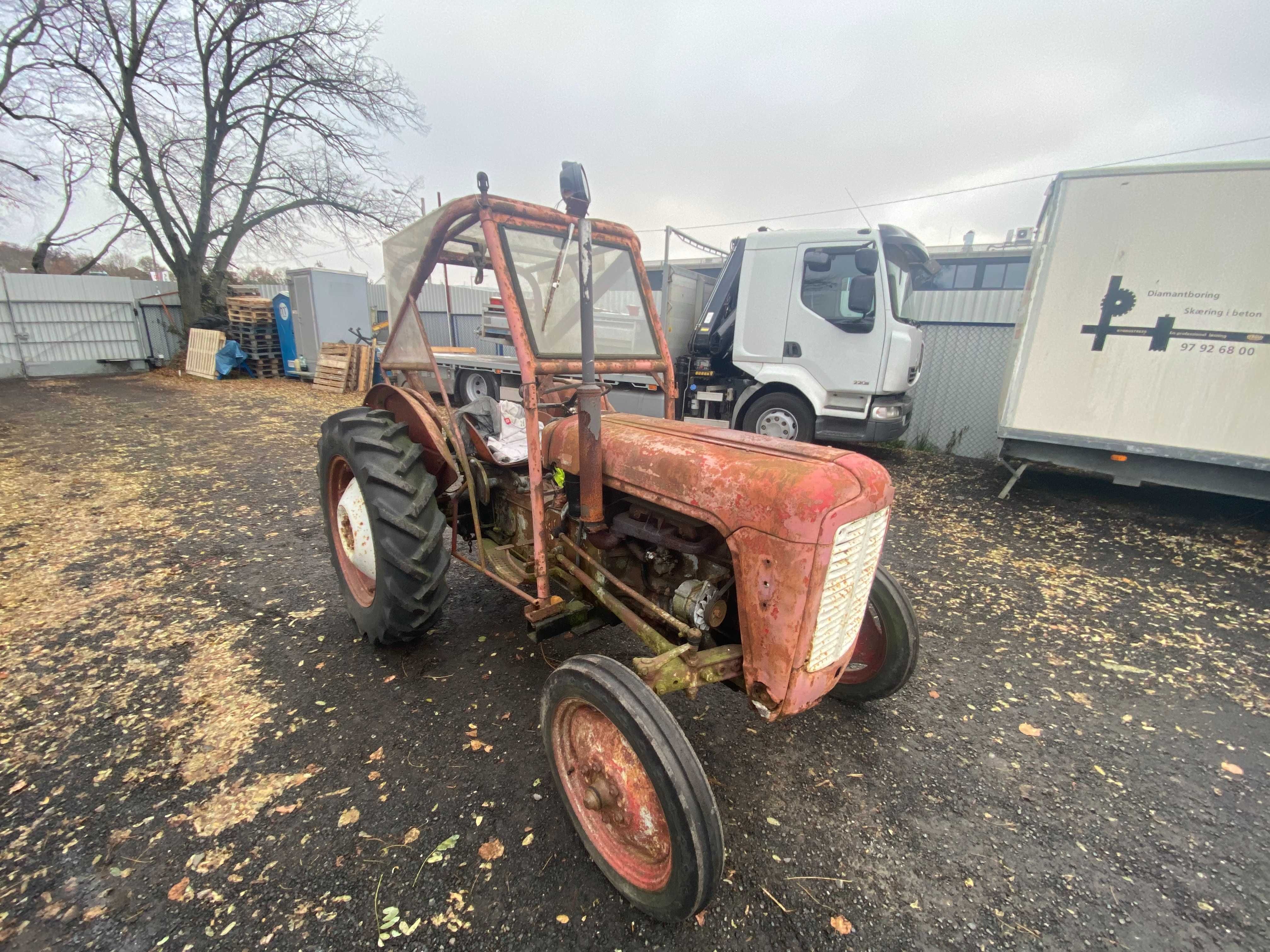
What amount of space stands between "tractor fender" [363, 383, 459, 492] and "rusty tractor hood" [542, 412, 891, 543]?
2.64ft

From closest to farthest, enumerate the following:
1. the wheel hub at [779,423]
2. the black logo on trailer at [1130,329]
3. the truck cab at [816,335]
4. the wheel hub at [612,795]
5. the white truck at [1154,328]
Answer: the wheel hub at [612,795] < the white truck at [1154,328] < the black logo on trailer at [1130,329] < the truck cab at [816,335] < the wheel hub at [779,423]

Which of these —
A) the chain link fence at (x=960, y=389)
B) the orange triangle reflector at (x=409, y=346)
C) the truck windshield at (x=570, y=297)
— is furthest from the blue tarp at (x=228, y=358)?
the chain link fence at (x=960, y=389)

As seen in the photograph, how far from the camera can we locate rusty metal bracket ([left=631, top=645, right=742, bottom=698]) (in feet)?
5.44

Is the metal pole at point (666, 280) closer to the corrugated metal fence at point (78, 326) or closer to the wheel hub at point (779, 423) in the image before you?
the wheel hub at point (779, 423)

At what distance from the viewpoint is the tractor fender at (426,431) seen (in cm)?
278

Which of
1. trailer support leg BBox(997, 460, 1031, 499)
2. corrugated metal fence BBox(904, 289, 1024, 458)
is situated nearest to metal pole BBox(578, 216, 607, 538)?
trailer support leg BBox(997, 460, 1031, 499)

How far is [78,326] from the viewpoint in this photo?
44.5 feet

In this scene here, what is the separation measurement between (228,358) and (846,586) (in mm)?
16627

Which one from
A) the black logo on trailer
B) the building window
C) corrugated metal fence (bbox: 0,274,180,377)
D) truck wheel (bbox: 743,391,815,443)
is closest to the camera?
the black logo on trailer

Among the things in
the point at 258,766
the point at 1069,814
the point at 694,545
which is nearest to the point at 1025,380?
the point at 1069,814

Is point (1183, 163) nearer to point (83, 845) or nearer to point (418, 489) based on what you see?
point (418, 489)

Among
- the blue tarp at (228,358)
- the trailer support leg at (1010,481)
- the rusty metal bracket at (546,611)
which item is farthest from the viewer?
the blue tarp at (228,358)

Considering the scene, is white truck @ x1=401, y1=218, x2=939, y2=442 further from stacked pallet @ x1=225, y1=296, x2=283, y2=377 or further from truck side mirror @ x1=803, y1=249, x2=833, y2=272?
stacked pallet @ x1=225, y1=296, x2=283, y2=377

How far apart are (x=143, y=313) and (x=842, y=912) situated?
2006 centimetres
